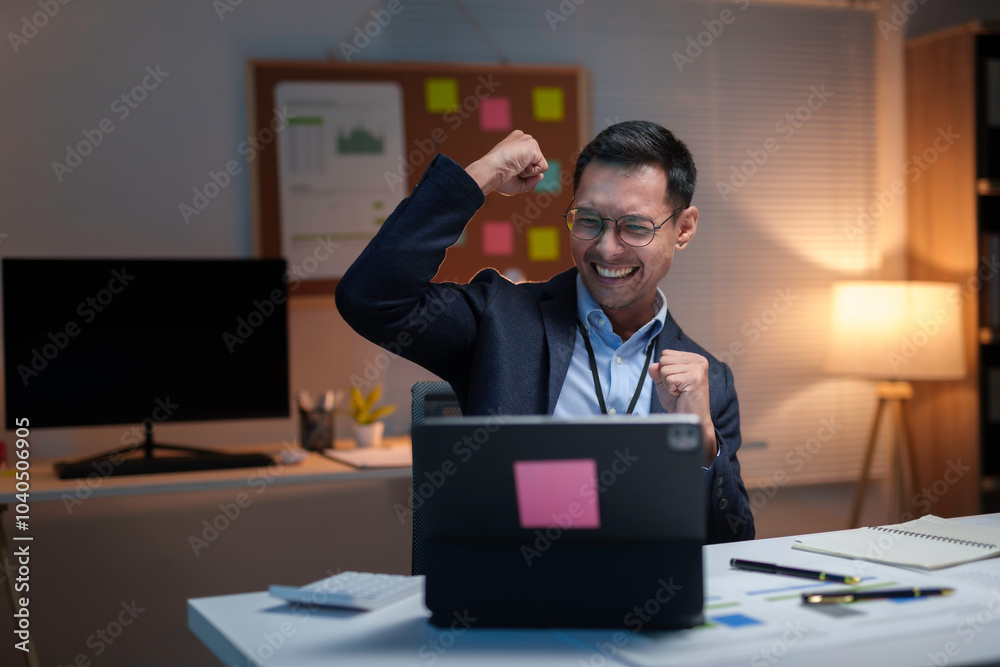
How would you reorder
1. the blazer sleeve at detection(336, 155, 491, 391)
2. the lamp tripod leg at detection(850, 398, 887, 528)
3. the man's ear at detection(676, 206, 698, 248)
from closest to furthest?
the blazer sleeve at detection(336, 155, 491, 391), the man's ear at detection(676, 206, 698, 248), the lamp tripod leg at detection(850, 398, 887, 528)

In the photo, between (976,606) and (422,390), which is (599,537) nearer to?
(976,606)

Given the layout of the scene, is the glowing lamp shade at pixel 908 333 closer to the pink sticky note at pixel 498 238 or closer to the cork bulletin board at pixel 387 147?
the cork bulletin board at pixel 387 147

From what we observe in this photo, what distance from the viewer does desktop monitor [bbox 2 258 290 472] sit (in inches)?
105

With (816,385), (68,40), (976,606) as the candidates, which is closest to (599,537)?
(976,606)

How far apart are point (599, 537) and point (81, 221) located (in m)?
2.45

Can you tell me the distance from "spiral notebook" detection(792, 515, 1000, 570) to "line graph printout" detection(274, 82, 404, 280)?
6.60 ft

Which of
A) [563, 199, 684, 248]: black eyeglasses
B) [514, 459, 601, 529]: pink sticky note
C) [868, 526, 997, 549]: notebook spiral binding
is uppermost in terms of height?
[563, 199, 684, 248]: black eyeglasses

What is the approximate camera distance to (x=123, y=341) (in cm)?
274

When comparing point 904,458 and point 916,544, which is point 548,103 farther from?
point 916,544

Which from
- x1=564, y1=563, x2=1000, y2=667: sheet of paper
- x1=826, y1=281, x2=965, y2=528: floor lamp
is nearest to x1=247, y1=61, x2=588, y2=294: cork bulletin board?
x1=826, y1=281, x2=965, y2=528: floor lamp

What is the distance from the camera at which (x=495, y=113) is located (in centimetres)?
330

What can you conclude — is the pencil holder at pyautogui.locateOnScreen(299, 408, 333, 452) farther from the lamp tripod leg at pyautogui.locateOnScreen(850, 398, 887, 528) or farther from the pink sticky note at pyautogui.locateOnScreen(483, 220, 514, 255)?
the lamp tripod leg at pyautogui.locateOnScreen(850, 398, 887, 528)

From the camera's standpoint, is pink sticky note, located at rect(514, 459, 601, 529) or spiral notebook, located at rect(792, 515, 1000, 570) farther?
spiral notebook, located at rect(792, 515, 1000, 570)

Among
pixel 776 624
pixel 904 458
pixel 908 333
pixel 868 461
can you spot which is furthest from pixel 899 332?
pixel 776 624
